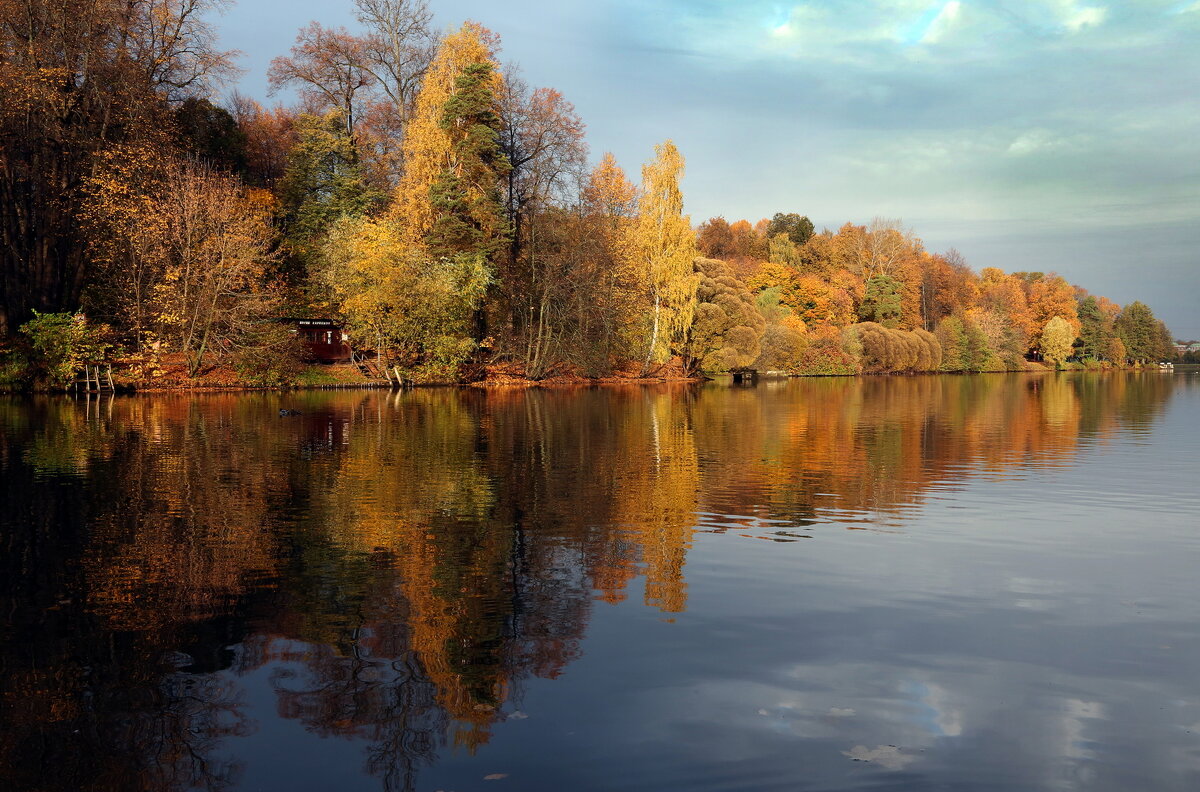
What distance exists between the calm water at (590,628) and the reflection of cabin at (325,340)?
35.7 meters

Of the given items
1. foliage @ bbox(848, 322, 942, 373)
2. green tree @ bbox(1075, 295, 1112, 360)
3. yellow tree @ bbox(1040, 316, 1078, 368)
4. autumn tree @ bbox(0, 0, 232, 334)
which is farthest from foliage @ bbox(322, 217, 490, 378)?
green tree @ bbox(1075, 295, 1112, 360)

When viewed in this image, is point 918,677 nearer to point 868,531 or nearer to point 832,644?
point 832,644

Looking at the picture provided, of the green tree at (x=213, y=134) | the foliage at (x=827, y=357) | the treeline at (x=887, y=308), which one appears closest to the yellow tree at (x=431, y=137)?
the green tree at (x=213, y=134)

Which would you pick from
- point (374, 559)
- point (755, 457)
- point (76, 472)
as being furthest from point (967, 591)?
point (76, 472)

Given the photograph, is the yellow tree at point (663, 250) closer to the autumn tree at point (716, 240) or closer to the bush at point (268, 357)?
the bush at point (268, 357)

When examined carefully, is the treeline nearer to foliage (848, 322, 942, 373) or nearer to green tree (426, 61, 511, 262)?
foliage (848, 322, 942, 373)

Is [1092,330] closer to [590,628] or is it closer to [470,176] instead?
[470,176]

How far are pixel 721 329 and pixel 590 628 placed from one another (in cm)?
6223

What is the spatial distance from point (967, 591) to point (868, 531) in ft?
10.6

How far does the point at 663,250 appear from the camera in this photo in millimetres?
62875

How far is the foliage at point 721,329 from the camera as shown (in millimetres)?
68375

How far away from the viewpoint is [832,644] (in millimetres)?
7828

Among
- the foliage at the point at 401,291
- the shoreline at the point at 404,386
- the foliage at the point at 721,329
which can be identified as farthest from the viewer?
the foliage at the point at 721,329

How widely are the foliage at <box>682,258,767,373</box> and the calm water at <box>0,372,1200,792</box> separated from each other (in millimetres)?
49969
